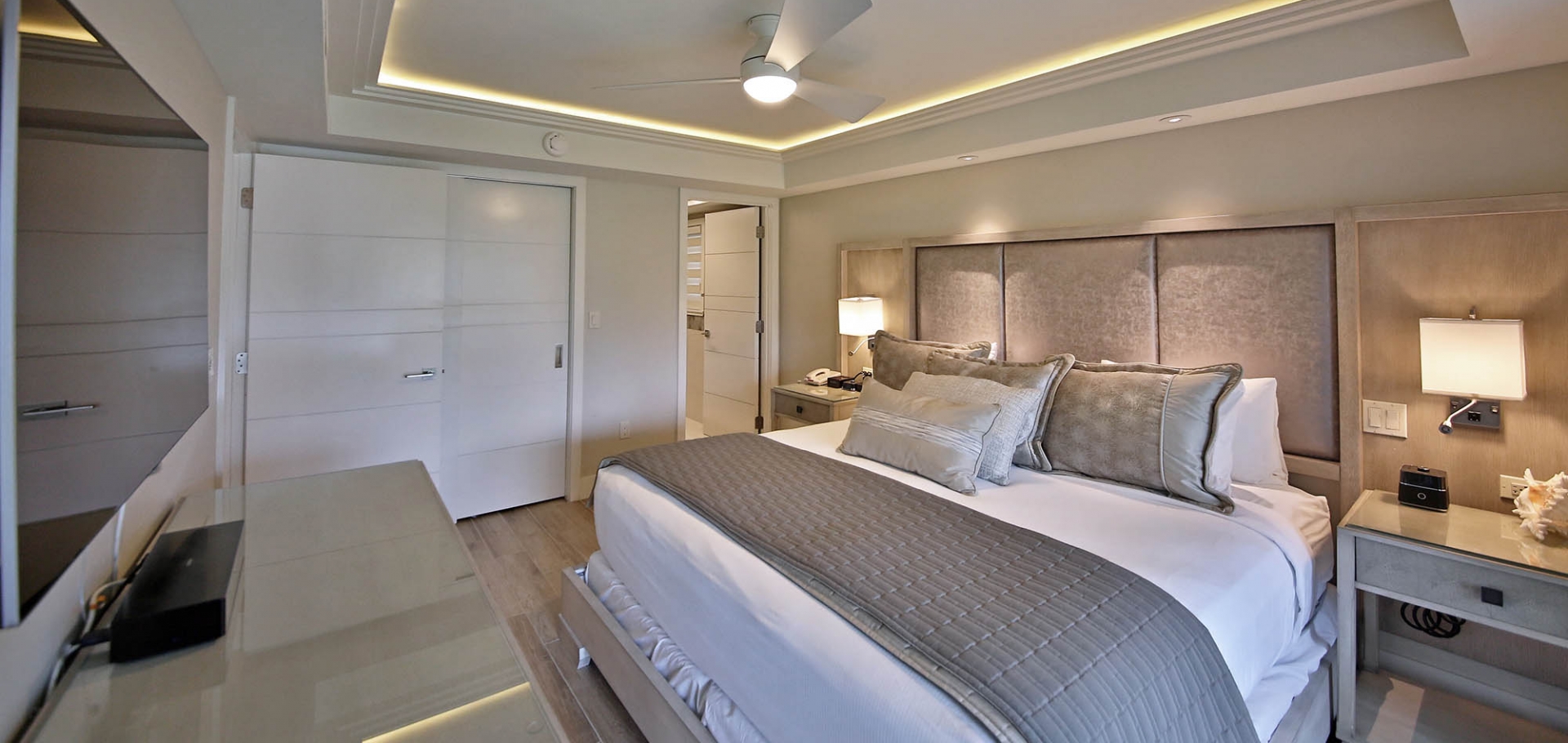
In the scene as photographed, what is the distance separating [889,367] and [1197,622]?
1987 millimetres

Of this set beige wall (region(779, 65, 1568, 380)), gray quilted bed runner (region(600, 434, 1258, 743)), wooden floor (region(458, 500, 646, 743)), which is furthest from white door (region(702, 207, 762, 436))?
gray quilted bed runner (region(600, 434, 1258, 743))

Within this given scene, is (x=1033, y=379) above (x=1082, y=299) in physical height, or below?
below

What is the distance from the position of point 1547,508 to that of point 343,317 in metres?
4.42

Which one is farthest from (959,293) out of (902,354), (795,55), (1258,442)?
(795,55)

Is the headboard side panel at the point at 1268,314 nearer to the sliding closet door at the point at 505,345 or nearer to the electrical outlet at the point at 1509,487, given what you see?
the electrical outlet at the point at 1509,487

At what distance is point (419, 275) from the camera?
3.31 m

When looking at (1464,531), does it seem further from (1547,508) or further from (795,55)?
(795,55)

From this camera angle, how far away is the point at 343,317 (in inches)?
123

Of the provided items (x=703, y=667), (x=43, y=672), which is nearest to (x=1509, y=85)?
(x=703, y=667)

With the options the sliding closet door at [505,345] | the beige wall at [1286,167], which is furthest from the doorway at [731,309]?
the beige wall at [1286,167]

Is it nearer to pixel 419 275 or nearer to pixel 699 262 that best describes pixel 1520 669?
pixel 419 275

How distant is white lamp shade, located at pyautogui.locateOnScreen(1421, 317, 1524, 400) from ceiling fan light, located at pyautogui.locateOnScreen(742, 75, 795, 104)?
7.09 ft

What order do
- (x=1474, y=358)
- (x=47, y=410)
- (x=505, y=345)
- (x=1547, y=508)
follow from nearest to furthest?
(x=47, y=410) < (x=1547, y=508) < (x=1474, y=358) < (x=505, y=345)

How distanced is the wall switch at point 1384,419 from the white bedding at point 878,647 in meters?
0.31
